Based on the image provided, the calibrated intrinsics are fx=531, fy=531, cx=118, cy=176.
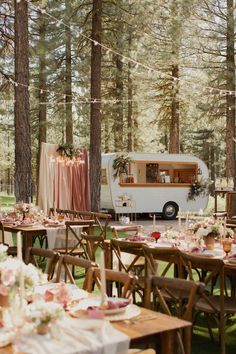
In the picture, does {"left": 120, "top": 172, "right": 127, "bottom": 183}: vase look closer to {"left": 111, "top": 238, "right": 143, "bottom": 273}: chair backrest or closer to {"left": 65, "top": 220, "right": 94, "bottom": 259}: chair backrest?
{"left": 65, "top": 220, "right": 94, "bottom": 259}: chair backrest

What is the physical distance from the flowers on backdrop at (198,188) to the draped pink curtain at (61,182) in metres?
4.98

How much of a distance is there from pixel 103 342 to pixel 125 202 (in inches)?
545

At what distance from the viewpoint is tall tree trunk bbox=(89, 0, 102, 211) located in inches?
555

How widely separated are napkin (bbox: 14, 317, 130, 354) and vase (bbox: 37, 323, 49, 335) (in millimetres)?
24

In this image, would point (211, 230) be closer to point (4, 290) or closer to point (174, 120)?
point (4, 290)

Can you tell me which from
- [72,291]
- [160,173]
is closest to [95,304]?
[72,291]

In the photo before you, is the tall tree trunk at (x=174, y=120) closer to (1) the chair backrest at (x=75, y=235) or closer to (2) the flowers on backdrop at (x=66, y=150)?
(2) the flowers on backdrop at (x=66, y=150)

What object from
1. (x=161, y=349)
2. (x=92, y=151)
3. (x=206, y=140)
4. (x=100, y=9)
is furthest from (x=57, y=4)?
(x=206, y=140)

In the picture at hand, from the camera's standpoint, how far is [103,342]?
2307 mm

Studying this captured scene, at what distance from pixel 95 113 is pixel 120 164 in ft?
7.06

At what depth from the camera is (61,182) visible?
13117 millimetres

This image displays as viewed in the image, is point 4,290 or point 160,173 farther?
point 160,173

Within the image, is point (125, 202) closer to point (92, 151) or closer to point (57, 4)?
point (92, 151)

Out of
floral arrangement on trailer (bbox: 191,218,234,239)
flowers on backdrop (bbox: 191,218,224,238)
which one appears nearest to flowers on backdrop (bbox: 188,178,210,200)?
floral arrangement on trailer (bbox: 191,218,234,239)
